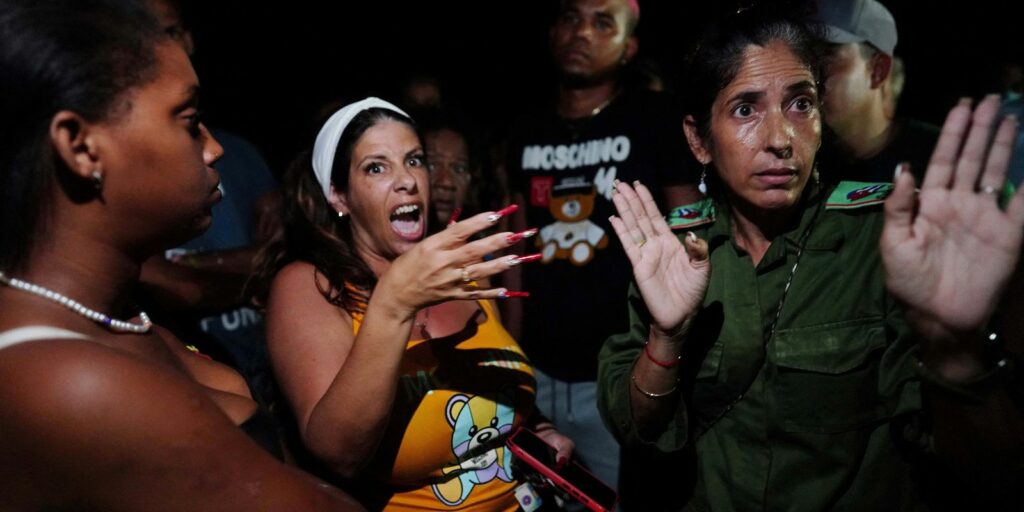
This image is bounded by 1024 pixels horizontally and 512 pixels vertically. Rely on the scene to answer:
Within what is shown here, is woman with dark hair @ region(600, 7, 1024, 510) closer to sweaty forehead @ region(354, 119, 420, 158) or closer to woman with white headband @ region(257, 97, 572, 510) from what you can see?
woman with white headband @ region(257, 97, 572, 510)

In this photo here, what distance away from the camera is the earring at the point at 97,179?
4.25 feet

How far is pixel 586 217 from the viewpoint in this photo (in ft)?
11.9

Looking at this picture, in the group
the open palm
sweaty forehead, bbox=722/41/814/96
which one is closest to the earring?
the open palm

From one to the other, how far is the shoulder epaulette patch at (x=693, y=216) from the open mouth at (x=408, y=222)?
80 centimetres

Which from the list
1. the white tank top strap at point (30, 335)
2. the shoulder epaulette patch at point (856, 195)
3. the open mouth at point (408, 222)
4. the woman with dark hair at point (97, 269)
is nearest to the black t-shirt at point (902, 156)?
the shoulder epaulette patch at point (856, 195)

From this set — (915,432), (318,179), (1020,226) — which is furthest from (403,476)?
(1020,226)

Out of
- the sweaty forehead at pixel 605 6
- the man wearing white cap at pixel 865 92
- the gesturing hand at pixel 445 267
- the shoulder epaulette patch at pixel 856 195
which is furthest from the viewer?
the sweaty forehead at pixel 605 6

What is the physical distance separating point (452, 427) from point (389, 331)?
477 millimetres

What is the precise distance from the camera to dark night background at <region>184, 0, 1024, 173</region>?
6.23 meters

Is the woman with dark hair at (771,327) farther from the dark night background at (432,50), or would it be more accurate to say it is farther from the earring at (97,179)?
the dark night background at (432,50)

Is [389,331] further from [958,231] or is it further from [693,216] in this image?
[958,231]

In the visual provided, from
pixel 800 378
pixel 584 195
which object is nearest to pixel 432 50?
pixel 584 195

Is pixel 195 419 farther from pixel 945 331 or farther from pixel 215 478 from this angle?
pixel 945 331

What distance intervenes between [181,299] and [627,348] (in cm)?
158
